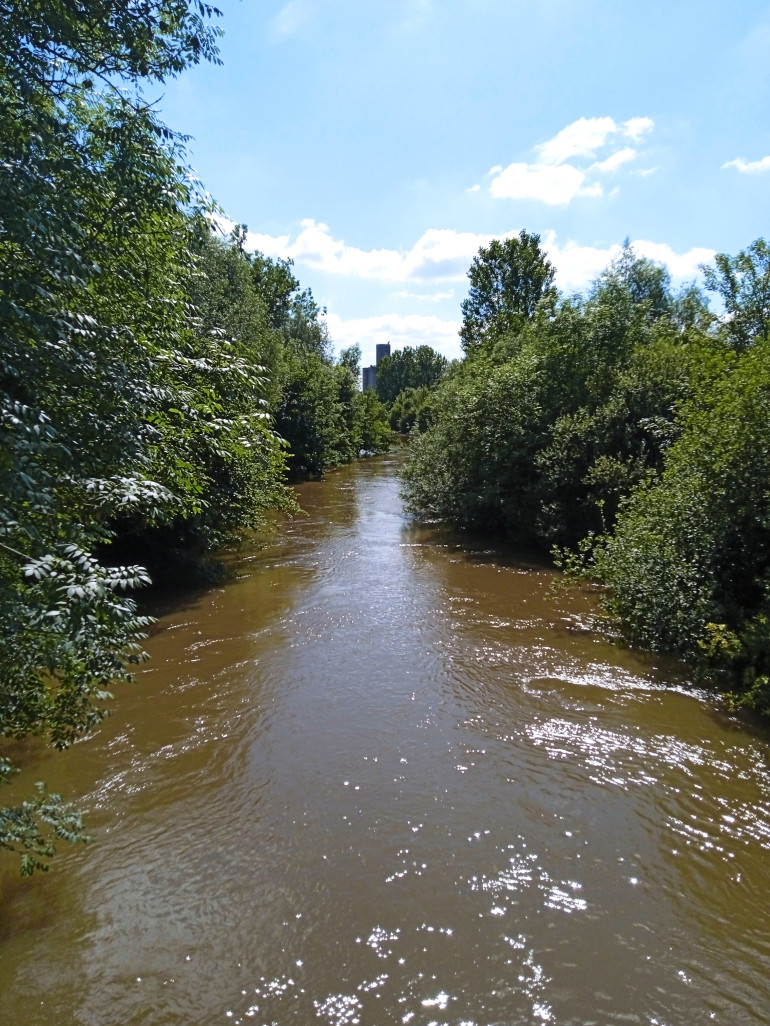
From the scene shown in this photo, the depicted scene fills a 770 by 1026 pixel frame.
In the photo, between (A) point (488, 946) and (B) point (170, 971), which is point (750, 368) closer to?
(A) point (488, 946)

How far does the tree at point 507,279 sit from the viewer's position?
36906 mm

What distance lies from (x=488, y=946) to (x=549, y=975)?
0.39 meters

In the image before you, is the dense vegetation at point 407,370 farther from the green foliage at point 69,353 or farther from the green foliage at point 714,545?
the green foliage at point 69,353

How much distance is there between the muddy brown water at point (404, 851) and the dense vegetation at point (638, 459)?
1.02 meters

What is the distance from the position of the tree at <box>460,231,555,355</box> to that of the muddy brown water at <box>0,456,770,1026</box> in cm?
3136

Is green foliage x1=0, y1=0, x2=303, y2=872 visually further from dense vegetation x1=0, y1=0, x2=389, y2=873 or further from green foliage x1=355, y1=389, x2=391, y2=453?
green foliage x1=355, y1=389, x2=391, y2=453

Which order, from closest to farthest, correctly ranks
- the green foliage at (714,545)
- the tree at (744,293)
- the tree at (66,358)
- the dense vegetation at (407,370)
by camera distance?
the tree at (66,358)
the green foliage at (714,545)
the tree at (744,293)
the dense vegetation at (407,370)

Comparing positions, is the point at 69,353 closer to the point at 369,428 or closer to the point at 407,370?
the point at 369,428

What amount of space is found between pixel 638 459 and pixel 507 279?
2748 cm

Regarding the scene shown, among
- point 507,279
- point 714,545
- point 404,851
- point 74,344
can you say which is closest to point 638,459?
point 714,545

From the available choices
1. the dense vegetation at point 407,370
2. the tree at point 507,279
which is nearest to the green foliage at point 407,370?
the dense vegetation at point 407,370

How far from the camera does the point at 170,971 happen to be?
3900 millimetres

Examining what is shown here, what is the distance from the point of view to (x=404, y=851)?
4.99 meters

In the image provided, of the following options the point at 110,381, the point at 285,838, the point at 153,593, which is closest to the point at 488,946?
the point at 285,838
